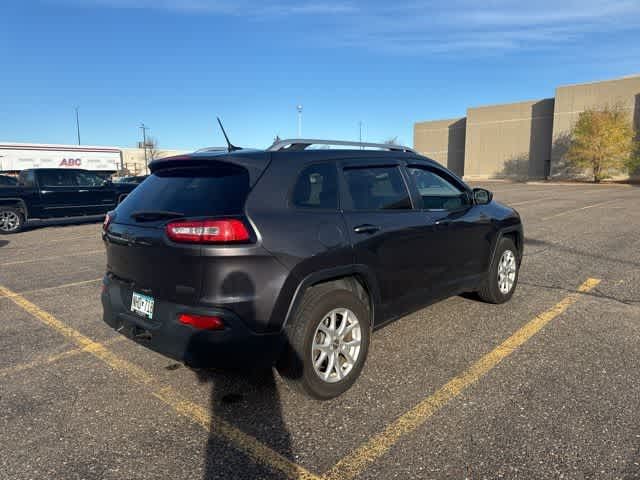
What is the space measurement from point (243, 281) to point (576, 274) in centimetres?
548

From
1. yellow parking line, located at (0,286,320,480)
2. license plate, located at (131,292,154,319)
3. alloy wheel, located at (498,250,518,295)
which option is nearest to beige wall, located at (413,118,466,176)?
alloy wheel, located at (498,250,518,295)

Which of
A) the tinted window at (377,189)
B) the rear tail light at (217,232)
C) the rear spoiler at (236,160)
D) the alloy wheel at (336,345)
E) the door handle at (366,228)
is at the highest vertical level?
the rear spoiler at (236,160)

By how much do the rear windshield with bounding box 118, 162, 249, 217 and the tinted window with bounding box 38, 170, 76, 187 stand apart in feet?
37.7

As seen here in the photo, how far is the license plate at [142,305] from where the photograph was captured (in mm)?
2918

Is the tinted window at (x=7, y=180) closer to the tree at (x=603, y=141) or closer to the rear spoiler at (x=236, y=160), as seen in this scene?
the rear spoiler at (x=236, y=160)

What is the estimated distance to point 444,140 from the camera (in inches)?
2470

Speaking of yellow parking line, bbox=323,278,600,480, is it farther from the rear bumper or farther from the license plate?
the license plate

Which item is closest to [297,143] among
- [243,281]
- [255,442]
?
[243,281]

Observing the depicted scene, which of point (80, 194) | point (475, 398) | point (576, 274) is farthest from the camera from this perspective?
point (80, 194)

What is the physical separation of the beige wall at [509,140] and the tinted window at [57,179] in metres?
49.4

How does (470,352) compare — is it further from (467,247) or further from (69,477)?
(69,477)

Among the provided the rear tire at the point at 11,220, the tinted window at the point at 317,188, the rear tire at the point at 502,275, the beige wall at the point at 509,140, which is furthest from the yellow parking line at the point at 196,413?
the beige wall at the point at 509,140

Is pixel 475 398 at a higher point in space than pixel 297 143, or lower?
lower

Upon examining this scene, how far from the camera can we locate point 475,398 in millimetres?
3033
